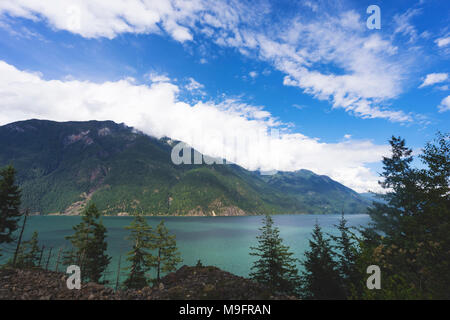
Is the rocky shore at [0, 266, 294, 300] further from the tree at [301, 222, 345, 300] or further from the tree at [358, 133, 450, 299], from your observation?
the tree at [301, 222, 345, 300]

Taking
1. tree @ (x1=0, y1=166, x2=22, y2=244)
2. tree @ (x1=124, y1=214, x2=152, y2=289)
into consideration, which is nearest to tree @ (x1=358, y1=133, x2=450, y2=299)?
tree @ (x1=124, y1=214, x2=152, y2=289)

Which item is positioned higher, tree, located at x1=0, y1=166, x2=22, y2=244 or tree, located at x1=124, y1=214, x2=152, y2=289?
tree, located at x1=0, y1=166, x2=22, y2=244

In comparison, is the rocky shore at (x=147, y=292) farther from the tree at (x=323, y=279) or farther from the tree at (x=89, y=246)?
the tree at (x=89, y=246)

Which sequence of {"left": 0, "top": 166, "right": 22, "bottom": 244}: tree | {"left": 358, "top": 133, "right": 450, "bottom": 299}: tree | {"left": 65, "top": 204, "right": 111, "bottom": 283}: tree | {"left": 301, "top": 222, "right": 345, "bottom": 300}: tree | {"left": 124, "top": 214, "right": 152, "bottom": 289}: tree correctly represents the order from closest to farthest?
{"left": 358, "top": 133, "right": 450, "bottom": 299}: tree
{"left": 301, "top": 222, "right": 345, "bottom": 300}: tree
{"left": 0, "top": 166, "right": 22, "bottom": 244}: tree
{"left": 124, "top": 214, "right": 152, "bottom": 289}: tree
{"left": 65, "top": 204, "right": 111, "bottom": 283}: tree

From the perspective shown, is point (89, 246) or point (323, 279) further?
point (89, 246)

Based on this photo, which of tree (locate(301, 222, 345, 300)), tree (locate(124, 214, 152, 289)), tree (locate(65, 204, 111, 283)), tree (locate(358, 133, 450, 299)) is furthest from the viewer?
tree (locate(65, 204, 111, 283))

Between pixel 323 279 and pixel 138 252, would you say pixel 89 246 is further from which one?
pixel 323 279

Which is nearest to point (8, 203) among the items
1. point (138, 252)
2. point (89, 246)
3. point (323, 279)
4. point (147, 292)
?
point (89, 246)

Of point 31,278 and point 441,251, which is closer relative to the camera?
point 441,251
